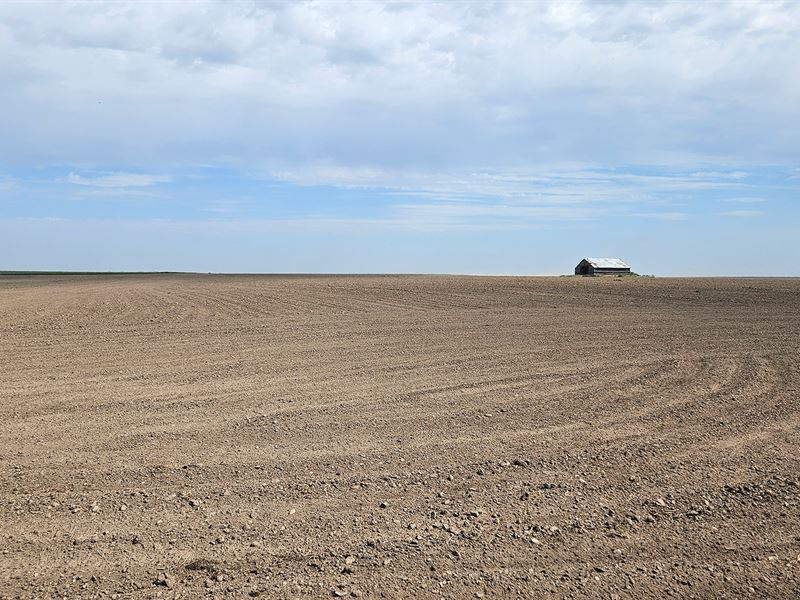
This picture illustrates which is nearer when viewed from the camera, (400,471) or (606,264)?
(400,471)

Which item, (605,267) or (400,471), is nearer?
(400,471)

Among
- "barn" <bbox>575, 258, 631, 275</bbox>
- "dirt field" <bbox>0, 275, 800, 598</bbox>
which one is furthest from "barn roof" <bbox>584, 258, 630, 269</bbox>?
"dirt field" <bbox>0, 275, 800, 598</bbox>

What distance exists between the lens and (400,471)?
6438 millimetres

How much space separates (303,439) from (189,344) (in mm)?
8185

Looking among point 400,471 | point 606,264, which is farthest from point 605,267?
point 400,471

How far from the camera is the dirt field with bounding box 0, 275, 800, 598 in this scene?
455 cm

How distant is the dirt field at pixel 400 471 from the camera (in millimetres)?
4547

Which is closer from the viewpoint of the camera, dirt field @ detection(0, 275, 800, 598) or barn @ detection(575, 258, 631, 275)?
dirt field @ detection(0, 275, 800, 598)

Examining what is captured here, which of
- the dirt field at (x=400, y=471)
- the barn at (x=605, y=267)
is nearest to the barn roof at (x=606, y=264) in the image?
the barn at (x=605, y=267)

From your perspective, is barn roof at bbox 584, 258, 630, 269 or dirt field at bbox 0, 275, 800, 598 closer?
dirt field at bbox 0, 275, 800, 598

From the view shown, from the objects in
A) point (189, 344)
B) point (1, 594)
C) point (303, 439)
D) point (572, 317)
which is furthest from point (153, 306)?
point (1, 594)

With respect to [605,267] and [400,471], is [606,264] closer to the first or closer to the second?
[605,267]

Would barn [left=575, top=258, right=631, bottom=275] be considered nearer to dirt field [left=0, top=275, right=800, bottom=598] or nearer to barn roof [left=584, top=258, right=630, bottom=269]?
barn roof [left=584, top=258, right=630, bottom=269]

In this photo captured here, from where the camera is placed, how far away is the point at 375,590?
4.32 m
